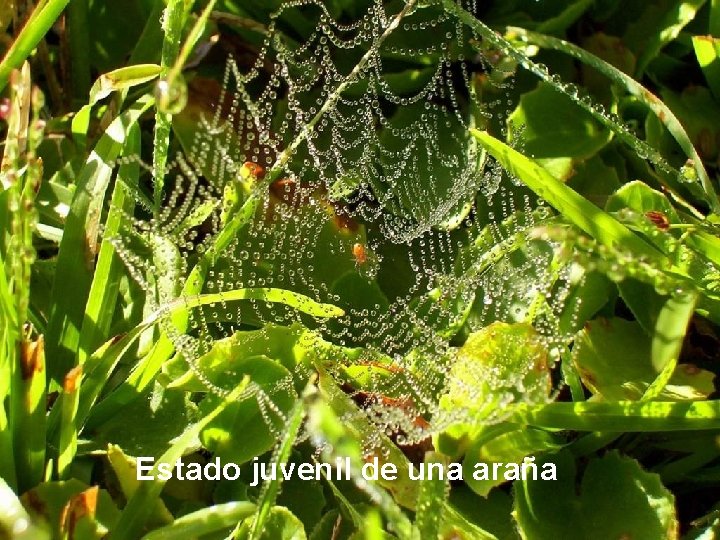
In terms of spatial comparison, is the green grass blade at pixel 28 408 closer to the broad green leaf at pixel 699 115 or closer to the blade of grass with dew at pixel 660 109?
the blade of grass with dew at pixel 660 109

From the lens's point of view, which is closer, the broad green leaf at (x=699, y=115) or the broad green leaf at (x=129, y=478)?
the broad green leaf at (x=129, y=478)

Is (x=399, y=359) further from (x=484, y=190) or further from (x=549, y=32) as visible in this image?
(x=549, y=32)

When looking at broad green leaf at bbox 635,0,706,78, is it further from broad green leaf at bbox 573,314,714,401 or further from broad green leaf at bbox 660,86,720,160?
broad green leaf at bbox 573,314,714,401

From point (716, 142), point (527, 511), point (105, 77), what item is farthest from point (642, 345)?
point (105, 77)

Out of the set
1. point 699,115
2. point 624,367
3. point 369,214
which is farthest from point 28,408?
point 699,115

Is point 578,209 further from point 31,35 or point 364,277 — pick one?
point 31,35

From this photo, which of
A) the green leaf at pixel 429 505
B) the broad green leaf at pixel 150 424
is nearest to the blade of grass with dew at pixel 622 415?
the green leaf at pixel 429 505
